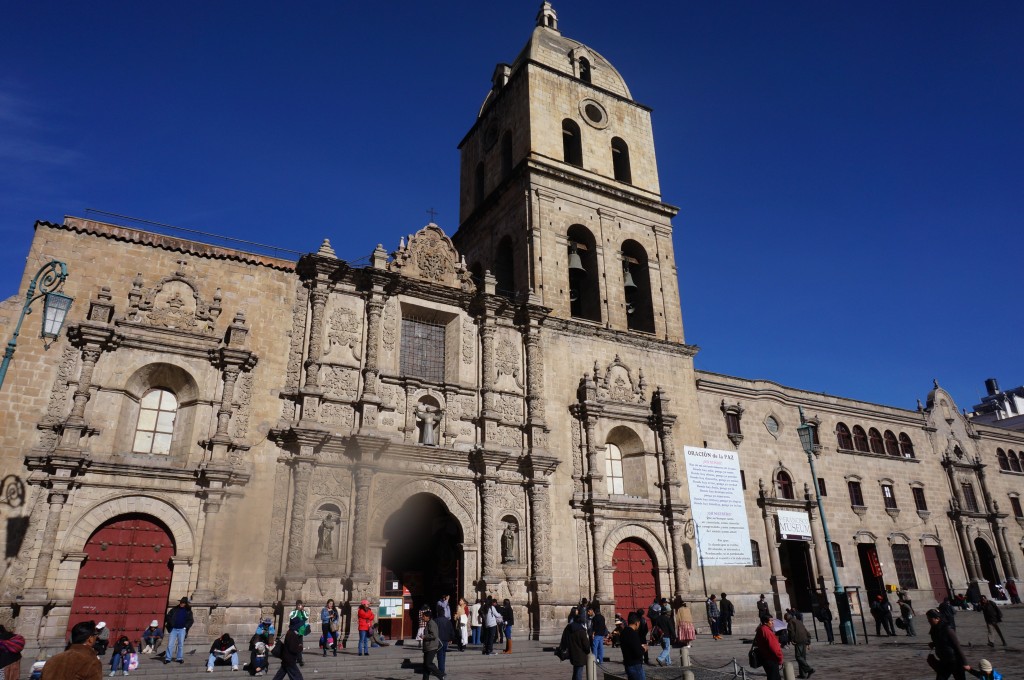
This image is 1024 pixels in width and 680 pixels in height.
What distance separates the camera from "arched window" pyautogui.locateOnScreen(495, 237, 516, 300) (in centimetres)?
2866

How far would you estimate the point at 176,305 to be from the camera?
1903 centimetres

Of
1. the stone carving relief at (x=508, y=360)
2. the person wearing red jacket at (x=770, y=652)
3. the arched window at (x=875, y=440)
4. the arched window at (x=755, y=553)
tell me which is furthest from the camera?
the arched window at (x=875, y=440)

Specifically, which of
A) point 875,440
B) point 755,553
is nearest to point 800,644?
point 755,553

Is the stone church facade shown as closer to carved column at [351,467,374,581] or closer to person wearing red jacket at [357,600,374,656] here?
carved column at [351,467,374,581]

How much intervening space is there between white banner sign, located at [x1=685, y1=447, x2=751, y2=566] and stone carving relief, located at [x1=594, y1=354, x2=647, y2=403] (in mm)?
2879

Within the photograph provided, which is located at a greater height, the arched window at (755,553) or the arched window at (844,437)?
the arched window at (844,437)

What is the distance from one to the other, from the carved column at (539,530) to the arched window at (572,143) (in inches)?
560

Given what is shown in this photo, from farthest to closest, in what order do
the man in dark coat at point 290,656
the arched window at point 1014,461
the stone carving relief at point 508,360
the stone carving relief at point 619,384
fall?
the arched window at point 1014,461, the stone carving relief at point 619,384, the stone carving relief at point 508,360, the man in dark coat at point 290,656

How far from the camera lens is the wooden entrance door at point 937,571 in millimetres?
31766

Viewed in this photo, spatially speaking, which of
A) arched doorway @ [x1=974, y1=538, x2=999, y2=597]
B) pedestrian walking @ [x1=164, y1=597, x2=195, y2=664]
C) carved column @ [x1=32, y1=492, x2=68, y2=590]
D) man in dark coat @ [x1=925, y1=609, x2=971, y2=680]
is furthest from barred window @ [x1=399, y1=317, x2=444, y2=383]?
arched doorway @ [x1=974, y1=538, x2=999, y2=597]

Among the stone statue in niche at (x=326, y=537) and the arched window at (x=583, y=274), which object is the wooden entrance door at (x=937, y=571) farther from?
the stone statue in niche at (x=326, y=537)

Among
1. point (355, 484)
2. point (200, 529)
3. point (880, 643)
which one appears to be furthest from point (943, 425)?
point (200, 529)

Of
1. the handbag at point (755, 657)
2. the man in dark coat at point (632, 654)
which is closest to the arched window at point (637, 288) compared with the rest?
the handbag at point (755, 657)

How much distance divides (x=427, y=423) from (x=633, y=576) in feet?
29.1
